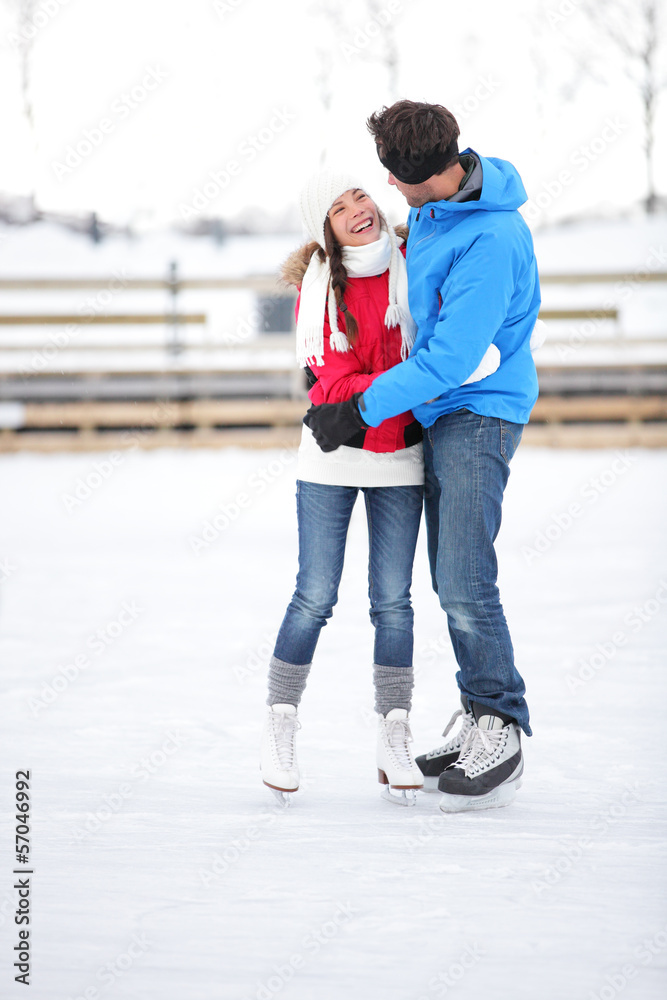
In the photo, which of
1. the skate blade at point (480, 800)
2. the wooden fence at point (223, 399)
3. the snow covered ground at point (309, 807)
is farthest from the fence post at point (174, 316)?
the skate blade at point (480, 800)

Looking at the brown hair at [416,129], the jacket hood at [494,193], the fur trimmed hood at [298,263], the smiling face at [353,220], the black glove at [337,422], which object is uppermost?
the brown hair at [416,129]

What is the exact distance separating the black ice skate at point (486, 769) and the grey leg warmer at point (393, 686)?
0.44 feet

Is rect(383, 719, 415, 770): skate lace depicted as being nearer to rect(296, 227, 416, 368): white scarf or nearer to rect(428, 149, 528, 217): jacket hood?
rect(296, 227, 416, 368): white scarf

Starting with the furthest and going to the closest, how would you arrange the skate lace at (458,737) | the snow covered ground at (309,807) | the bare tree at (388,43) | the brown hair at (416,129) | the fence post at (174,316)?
the bare tree at (388,43), the fence post at (174,316), the skate lace at (458,737), the brown hair at (416,129), the snow covered ground at (309,807)

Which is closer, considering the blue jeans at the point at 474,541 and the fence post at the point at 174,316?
the blue jeans at the point at 474,541

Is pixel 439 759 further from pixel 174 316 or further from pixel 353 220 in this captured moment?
pixel 174 316

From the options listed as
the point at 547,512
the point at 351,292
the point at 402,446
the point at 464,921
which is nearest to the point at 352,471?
the point at 402,446

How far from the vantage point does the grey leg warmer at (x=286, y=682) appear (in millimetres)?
1848

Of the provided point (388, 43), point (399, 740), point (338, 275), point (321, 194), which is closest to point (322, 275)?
point (338, 275)

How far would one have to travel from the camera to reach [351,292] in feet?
5.80

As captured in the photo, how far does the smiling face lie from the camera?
173 centimetres

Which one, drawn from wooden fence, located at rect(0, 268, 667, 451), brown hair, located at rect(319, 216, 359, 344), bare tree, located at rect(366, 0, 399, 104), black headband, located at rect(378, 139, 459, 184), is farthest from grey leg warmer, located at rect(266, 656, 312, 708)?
bare tree, located at rect(366, 0, 399, 104)

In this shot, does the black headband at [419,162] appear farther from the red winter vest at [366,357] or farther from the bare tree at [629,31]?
the bare tree at [629,31]

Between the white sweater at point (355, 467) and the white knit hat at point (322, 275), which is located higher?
the white knit hat at point (322, 275)
